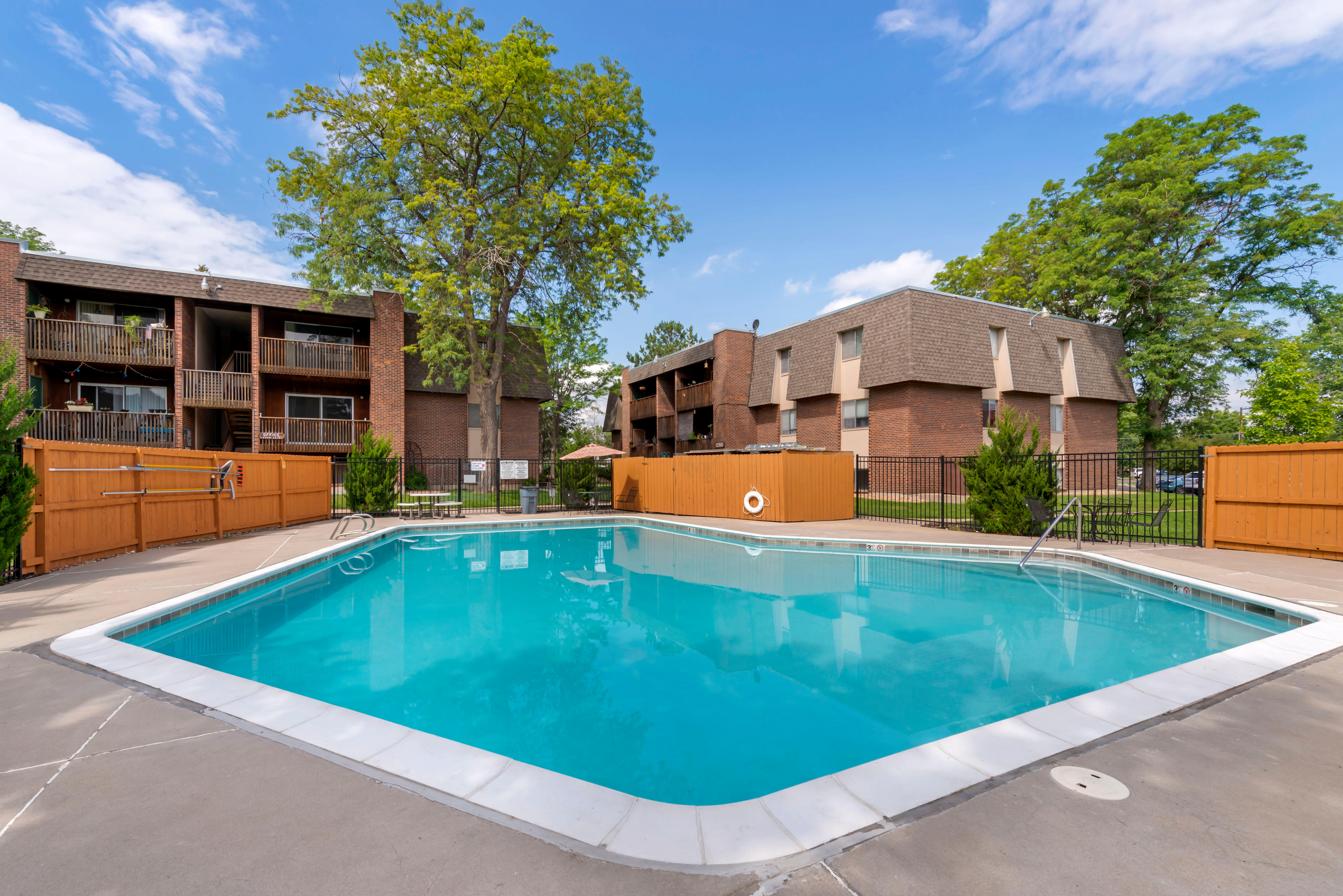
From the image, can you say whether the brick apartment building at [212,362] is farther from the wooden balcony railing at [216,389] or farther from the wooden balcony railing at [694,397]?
the wooden balcony railing at [694,397]

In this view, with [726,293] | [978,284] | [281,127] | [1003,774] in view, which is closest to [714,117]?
[726,293]

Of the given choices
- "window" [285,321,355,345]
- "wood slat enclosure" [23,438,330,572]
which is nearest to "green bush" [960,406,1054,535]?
"wood slat enclosure" [23,438,330,572]

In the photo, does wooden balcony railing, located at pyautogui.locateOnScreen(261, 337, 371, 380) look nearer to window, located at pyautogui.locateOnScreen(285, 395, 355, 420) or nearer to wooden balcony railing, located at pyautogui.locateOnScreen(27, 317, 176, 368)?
window, located at pyautogui.locateOnScreen(285, 395, 355, 420)

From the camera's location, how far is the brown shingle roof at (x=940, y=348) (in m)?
20.4

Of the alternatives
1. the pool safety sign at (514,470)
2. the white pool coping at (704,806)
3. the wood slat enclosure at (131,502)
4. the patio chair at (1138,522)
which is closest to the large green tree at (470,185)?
the pool safety sign at (514,470)

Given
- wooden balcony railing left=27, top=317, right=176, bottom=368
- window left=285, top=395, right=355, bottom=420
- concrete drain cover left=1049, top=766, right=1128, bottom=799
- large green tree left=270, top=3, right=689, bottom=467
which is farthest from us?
window left=285, top=395, right=355, bottom=420

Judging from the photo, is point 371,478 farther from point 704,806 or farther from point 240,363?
point 704,806

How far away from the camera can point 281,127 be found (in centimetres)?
2002

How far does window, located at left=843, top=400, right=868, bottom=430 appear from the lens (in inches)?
884

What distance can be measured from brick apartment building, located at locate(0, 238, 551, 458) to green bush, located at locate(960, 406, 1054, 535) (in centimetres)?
1807

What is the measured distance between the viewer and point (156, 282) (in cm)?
1953

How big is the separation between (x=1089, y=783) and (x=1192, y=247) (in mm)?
34385

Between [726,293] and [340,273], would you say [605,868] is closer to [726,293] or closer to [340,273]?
[340,273]

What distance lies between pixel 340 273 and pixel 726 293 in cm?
1810
